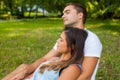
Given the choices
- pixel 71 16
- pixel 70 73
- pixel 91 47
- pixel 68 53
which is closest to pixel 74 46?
pixel 68 53

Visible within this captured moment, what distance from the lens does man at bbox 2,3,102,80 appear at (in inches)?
154

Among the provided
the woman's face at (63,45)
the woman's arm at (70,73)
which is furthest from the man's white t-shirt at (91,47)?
the woman's arm at (70,73)

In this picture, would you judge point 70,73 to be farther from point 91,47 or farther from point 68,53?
point 91,47

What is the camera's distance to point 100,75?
752 cm

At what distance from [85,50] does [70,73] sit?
0.43m

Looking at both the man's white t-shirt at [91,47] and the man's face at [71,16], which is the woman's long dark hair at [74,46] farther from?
the man's face at [71,16]

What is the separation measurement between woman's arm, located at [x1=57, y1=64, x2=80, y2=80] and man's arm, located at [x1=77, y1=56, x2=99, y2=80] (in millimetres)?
180

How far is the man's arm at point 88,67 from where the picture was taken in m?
3.87

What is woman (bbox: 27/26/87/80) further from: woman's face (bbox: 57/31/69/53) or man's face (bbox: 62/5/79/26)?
man's face (bbox: 62/5/79/26)

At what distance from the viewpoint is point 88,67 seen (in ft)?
12.8

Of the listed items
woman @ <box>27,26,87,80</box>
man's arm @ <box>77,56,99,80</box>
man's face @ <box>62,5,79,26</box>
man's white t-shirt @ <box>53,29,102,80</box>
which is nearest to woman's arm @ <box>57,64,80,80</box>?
woman @ <box>27,26,87,80</box>

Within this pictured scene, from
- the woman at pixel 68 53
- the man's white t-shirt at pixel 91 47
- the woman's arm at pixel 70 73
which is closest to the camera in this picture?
the woman's arm at pixel 70 73

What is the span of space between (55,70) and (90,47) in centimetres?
46

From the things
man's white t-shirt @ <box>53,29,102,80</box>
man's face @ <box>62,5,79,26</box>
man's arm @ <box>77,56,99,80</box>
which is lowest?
man's arm @ <box>77,56,99,80</box>
